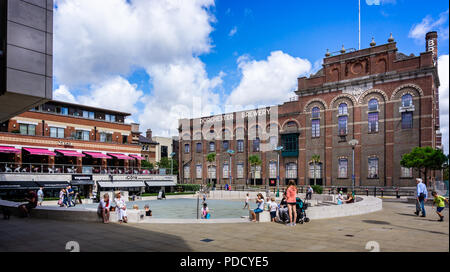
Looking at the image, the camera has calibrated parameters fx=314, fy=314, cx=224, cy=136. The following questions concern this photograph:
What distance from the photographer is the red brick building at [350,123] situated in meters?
44.4

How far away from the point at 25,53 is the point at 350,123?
47085 millimetres

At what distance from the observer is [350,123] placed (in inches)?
1960

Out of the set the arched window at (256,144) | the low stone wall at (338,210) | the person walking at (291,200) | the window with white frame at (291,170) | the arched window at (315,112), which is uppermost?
the arched window at (315,112)

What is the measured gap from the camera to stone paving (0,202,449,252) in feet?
28.1

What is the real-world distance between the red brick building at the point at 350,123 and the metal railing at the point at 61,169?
68.6 feet

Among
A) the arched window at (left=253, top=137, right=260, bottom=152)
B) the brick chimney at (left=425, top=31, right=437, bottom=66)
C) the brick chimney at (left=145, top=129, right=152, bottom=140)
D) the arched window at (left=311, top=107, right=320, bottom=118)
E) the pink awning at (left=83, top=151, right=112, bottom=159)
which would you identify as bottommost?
the pink awning at (left=83, top=151, right=112, bottom=159)

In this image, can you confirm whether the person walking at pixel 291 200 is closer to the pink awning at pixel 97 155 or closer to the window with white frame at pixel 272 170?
the pink awning at pixel 97 155

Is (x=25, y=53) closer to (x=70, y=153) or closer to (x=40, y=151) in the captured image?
(x=40, y=151)

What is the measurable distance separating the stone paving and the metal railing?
26400 mm

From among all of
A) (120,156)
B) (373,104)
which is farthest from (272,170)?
(120,156)

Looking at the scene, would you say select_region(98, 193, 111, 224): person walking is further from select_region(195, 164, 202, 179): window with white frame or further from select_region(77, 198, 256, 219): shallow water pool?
select_region(195, 164, 202, 179): window with white frame

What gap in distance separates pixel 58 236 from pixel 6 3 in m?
8.10

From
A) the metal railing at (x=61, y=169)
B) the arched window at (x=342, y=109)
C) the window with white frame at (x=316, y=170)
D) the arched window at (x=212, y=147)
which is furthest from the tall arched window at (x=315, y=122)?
the metal railing at (x=61, y=169)

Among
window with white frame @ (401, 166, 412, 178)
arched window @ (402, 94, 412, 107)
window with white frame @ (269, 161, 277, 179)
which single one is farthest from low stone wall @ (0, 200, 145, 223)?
window with white frame @ (269, 161, 277, 179)
